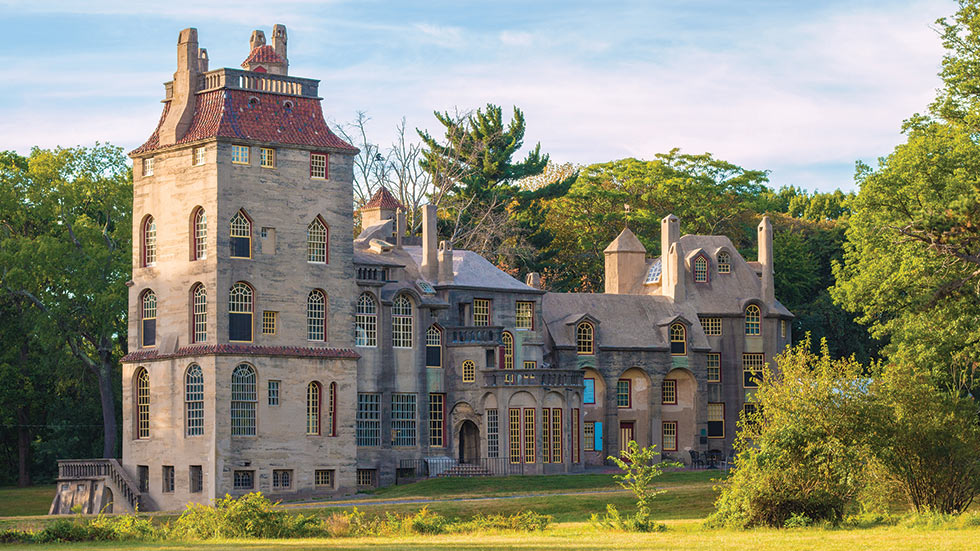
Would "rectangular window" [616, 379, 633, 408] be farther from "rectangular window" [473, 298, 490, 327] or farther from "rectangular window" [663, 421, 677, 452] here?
"rectangular window" [473, 298, 490, 327]

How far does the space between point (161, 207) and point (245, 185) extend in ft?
13.1

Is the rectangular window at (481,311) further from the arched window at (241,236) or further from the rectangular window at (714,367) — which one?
the rectangular window at (714,367)

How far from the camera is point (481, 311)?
72.4 metres

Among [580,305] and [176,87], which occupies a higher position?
[176,87]

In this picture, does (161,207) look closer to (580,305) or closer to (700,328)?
(580,305)

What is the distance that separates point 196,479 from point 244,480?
1902 millimetres

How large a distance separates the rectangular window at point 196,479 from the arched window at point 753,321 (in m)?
29.8

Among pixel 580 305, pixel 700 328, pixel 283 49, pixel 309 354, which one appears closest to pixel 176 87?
pixel 283 49

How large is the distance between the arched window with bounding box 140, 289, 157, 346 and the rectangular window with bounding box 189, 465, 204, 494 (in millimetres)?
5799

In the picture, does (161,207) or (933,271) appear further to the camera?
(161,207)

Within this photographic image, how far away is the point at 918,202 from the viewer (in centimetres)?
5622

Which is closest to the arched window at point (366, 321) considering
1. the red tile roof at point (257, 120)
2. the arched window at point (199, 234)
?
the red tile roof at point (257, 120)

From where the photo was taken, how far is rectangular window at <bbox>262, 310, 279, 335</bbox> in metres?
63.6

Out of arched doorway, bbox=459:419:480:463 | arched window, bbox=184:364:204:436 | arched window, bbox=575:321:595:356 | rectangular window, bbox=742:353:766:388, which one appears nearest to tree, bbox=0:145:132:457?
arched window, bbox=184:364:204:436
